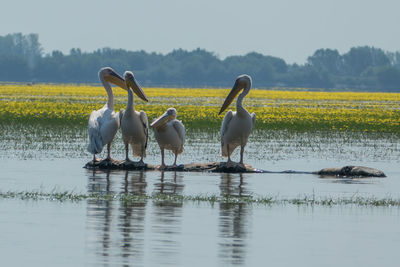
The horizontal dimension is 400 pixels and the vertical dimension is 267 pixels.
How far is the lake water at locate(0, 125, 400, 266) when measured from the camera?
931 centimetres

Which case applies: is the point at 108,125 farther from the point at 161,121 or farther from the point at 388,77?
the point at 388,77

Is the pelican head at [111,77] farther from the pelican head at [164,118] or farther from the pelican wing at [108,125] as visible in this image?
the pelican head at [164,118]

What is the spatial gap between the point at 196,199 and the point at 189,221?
1826 millimetres

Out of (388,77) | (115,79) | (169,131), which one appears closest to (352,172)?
(169,131)

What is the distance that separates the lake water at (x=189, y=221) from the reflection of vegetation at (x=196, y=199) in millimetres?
225

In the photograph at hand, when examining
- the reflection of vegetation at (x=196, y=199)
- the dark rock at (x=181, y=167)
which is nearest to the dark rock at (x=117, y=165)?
the dark rock at (x=181, y=167)

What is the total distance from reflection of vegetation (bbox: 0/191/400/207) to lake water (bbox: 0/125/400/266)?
0.74ft

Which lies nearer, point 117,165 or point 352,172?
point 352,172

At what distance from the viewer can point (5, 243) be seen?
31.7 ft

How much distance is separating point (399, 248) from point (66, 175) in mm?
6997

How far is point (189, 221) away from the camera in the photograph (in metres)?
11.2

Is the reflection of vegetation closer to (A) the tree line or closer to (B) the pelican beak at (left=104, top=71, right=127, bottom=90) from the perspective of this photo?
(B) the pelican beak at (left=104, top=71, right=127, bottom=90)

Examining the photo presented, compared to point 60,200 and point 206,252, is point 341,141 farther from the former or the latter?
point 206,252

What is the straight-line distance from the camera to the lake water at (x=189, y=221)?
30.6ft
